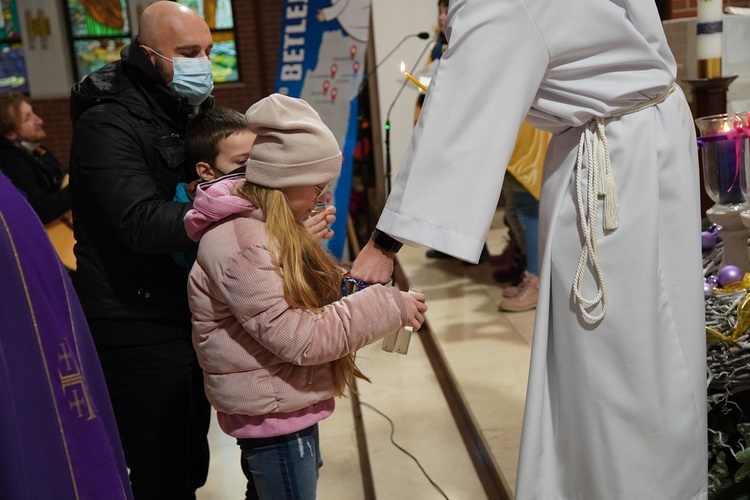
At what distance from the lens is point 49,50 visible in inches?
382

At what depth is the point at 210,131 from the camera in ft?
6.40

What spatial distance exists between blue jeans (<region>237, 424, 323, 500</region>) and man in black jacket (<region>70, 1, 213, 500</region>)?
43 centimetres

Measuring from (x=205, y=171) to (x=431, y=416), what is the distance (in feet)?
5.42

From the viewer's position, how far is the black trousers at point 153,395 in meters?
2.01

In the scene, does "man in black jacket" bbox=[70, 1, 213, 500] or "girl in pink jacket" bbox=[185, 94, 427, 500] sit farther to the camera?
"man in black jacket" bbox=[70, 1, 213, 500]

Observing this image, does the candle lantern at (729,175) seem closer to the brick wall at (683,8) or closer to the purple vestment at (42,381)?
the purple vestment at (42,381)

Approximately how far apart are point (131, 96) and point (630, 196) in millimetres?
1218

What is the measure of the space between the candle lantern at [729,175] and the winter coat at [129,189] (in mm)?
1336

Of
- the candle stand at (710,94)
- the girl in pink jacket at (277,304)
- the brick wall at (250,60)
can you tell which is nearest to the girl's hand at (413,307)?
the girl in pink jacket at (277,304)

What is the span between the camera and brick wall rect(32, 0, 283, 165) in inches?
393

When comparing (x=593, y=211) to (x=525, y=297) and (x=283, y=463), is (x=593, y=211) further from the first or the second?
(x=525, y=297)

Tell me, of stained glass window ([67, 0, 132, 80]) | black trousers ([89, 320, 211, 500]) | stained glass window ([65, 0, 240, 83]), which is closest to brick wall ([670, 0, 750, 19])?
black trousers ([89, 320, 211, 500])

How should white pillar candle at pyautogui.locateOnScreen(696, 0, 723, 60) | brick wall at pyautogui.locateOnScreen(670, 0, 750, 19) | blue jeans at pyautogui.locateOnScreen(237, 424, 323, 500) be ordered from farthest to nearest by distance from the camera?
brick wall at pyautogui.locateOnScreen(670, 0, 750, 19)
white pillar candle at pyautogui.locateOnScreen(696, 0, 723, 60)
blue jeans at pyautogui.locateOnScreen(237, 424, 323, 500)

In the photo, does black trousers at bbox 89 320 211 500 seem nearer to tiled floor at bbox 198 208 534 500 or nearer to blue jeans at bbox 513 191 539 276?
tiled floor at bbox 198 208 534 500
